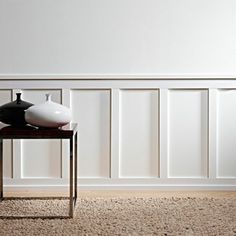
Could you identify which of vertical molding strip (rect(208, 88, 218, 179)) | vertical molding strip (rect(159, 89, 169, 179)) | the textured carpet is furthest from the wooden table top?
vertical molding strip (rect(208, 88, 218, 179))

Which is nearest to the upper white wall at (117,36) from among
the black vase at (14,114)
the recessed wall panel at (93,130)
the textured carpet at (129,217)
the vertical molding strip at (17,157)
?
the recessed wall panel at (93,130)

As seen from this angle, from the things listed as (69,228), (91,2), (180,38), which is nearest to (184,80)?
(180,38)

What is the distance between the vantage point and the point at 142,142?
9.53ft

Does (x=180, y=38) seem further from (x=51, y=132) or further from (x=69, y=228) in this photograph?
(x=69, y=228)

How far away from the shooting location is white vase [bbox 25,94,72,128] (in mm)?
2268

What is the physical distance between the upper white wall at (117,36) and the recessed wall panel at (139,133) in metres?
0.16

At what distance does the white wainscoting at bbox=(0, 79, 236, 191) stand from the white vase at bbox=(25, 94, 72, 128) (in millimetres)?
560

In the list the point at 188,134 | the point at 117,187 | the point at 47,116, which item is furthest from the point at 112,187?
the point at 47,116

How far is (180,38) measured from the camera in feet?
9.47

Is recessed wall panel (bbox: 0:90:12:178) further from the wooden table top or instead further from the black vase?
the wooden table top

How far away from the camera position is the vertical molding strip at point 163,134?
288cm

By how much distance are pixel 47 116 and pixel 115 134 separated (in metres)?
Result: 0.70

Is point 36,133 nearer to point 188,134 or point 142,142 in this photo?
point 142,142

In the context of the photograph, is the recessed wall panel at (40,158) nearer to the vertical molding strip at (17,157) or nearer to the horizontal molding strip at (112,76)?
the vertical molding strip at (17,157)
